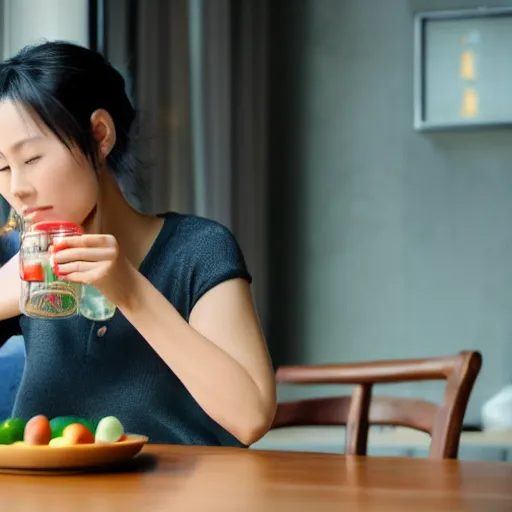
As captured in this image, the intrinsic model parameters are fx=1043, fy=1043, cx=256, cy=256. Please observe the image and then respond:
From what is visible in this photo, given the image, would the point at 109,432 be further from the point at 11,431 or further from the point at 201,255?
the point at 201,255

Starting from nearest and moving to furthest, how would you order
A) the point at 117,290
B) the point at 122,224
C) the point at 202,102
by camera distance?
the point at 117,290, the point at 122,224, the point at 202,102

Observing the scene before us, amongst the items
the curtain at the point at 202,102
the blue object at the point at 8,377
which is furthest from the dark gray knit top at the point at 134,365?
the curtain at the point at 202,102

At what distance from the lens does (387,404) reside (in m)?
1.53

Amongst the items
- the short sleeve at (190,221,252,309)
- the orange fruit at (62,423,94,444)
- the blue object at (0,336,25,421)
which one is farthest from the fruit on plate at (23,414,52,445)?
the blue object at (0,336,25,421)

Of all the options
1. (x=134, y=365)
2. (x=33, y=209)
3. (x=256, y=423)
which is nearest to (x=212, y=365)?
(x=256, y=423)

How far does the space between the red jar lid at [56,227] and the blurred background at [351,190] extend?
2.28 m

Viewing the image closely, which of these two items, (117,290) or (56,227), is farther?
(117,290)

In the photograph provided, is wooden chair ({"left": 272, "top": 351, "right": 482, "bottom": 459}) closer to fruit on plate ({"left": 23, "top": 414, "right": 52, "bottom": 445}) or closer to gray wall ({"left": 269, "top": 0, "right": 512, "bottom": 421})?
fruit on plate ({"left": 23, "top": 414, "right": 52, "bottom": 445})

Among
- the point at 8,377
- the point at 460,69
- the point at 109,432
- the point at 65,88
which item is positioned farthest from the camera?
the point at 460,69

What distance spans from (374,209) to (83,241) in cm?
256

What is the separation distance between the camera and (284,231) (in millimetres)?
3729

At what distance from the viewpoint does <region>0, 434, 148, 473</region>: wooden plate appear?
3.43 ft

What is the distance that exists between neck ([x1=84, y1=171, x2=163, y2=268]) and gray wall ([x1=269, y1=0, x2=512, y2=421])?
216cm

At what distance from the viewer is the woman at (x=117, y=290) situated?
1.32 m
